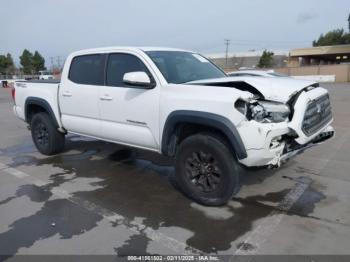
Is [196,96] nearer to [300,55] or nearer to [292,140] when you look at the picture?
[292,140]

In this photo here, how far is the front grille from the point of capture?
3830mm

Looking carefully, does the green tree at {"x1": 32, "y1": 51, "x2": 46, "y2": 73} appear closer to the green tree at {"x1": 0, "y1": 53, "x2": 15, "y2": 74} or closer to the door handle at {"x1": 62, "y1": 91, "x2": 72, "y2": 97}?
the green tree at {"x1": 0, "y1": 53, "x2": 15, "y2": 74}

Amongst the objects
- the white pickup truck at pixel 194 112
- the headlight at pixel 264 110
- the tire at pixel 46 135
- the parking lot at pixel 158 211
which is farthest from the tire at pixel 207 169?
the tire at pixel 46 135

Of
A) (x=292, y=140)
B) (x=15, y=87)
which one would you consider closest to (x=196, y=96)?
(x=292, y=140)

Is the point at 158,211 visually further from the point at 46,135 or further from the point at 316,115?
the point at 46,135

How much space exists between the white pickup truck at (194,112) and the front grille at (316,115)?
0.01 meters

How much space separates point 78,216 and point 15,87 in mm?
4163

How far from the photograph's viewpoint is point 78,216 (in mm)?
3869

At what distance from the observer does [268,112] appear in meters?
3.61

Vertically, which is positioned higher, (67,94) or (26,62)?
(26,62)

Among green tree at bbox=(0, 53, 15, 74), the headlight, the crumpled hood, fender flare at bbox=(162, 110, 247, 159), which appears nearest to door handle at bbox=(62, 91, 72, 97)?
fender flare at bbox=(162, 110, 247, 159)

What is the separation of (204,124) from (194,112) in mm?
181

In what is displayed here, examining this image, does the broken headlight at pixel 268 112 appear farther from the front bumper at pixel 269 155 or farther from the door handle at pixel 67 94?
the door handle at pixel 67 94

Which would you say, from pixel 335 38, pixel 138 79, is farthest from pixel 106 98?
pixel 335 38
